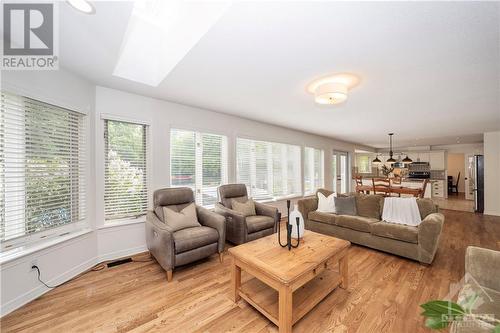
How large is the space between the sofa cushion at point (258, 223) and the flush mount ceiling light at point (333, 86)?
199 centimetres

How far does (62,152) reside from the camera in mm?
2299

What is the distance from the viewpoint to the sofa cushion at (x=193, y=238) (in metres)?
2.30

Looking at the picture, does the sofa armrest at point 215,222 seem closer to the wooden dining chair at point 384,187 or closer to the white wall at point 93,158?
the white wall at point 93,158

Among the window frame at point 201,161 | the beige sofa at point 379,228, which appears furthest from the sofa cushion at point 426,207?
the window frame at point 201,161

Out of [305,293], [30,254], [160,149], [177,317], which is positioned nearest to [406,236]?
[305,293]

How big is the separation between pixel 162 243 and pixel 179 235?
0.20 meters

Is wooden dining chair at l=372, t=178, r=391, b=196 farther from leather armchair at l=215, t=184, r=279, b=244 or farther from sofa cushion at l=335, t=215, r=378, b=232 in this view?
leather armchair at l=215, t=184, r=279, b=244

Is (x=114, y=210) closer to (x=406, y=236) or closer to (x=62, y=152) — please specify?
(x=62, y=152)

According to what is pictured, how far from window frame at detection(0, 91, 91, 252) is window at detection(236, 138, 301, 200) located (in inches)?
96.8

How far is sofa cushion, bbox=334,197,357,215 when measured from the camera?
3555 millimetres

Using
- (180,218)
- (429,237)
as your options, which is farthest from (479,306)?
(180,218)

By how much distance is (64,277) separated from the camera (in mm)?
2227

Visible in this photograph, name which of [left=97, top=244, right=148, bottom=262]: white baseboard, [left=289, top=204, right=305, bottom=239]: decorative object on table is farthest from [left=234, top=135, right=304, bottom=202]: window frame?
[left=289, top=204, right=305, bottom=239]: decorative object on table

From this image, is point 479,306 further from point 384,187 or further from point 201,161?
point 384,187
